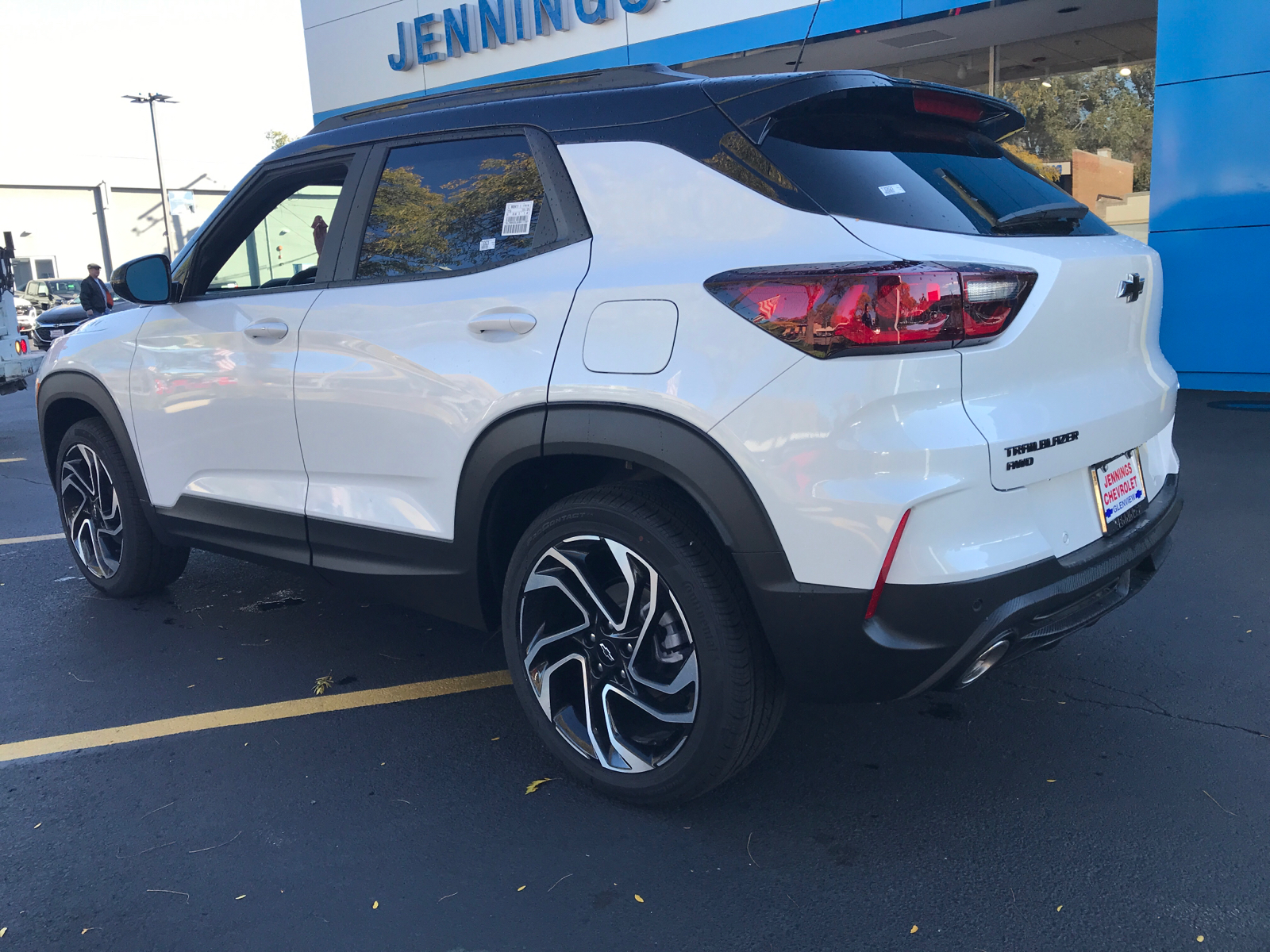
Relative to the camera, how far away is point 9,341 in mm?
11234

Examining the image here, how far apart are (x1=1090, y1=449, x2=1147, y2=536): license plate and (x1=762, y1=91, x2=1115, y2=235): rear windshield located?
61cm

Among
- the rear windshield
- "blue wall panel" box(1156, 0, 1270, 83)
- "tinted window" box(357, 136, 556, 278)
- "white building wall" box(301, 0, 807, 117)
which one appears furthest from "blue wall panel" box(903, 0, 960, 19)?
"tinted window" box(357, 136, 556, 278)

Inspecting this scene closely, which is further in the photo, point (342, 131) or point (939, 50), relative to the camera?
point (939, 50)

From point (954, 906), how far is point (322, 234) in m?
2.71

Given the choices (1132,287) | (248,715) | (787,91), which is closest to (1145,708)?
(1132,287)

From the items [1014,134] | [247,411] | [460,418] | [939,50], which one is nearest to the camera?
[460,418]

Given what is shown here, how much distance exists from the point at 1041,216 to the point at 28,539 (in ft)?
18.4

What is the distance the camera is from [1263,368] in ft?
29.2

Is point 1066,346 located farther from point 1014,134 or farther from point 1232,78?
point 1232,78

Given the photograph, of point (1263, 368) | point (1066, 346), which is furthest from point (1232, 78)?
point (1066, 346)

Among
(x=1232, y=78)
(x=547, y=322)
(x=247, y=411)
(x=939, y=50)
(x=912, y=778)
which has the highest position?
(x=939, y=50)

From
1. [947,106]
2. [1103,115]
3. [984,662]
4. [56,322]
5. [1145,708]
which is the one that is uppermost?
[1103,115]

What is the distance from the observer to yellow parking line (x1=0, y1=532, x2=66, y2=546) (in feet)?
18.8

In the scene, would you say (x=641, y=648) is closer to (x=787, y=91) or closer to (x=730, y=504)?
(x=730, y=504)
